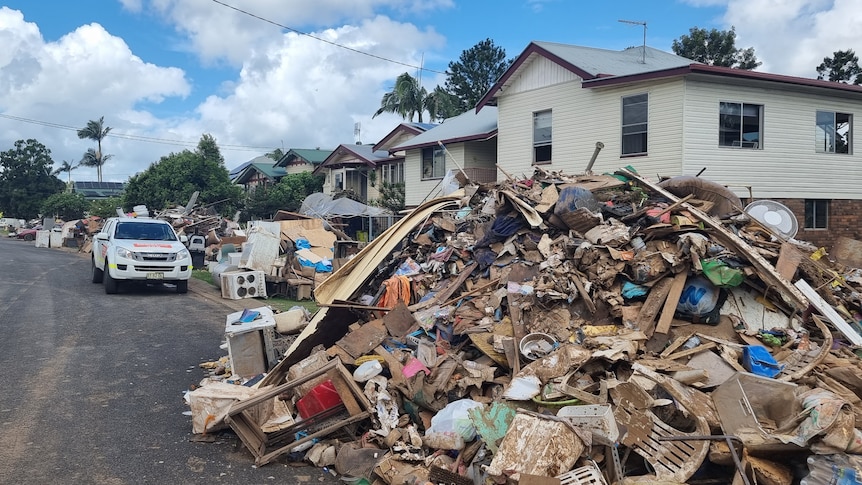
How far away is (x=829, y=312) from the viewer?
239 inches

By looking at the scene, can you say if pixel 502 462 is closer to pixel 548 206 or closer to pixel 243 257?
pixel 548 206

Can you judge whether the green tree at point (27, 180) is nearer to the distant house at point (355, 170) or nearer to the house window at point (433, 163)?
the distant house at point (355, 170)

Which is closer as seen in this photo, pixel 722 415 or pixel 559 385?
pixel 722 415

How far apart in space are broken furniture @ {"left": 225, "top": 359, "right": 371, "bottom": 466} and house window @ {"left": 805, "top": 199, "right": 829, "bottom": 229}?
1667 cm

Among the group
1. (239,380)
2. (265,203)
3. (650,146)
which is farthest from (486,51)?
(239,380)

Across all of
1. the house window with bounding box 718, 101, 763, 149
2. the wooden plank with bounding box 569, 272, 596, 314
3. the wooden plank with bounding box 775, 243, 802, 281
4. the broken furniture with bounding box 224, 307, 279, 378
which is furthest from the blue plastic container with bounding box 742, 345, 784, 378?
the house window with bounding box 718, 101, 763, 149

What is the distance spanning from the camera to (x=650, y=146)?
16.1 m

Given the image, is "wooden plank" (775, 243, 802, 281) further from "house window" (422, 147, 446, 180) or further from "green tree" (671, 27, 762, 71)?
"green tree" (671, 27, 762, 71)

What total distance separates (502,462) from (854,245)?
807cm

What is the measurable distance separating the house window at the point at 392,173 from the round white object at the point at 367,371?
72.3 feet

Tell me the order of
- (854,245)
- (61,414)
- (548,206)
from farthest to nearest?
(854,245) < (548,206) < (61,414)

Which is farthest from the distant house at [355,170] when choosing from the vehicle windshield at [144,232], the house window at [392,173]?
the vehicle windshield at [144,232]

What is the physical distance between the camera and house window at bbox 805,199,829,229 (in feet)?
57.3

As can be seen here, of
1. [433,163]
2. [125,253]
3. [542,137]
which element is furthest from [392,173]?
[125,253]
